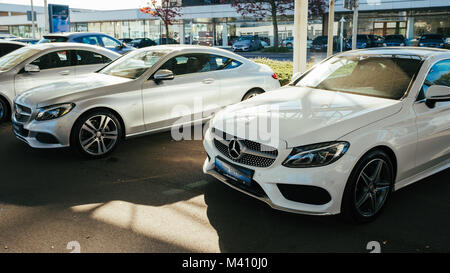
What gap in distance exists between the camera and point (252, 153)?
12.0 ft

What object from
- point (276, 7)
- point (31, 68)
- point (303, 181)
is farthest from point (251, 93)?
point (276, 7)

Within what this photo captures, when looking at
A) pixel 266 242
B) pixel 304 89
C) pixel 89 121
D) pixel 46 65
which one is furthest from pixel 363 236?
pixel 46 65

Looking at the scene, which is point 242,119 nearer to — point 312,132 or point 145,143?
point 312,132

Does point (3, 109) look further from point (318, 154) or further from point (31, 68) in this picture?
point (318, 154)

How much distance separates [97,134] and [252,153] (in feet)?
8.99

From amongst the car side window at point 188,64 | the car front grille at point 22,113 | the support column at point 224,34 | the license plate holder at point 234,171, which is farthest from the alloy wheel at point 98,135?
the support column at point 224,34

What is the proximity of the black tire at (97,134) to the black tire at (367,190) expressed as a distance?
11.2 ft

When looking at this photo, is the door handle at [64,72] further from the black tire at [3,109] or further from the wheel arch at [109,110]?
the wheel arch at [109,110]

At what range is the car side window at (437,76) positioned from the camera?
4075mm

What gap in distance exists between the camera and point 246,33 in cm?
4619

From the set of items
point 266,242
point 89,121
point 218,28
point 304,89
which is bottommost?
point 266,242

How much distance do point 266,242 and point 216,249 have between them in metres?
0.43

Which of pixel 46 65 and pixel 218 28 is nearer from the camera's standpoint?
pixel 46 65

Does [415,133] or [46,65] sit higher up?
[46,65]
